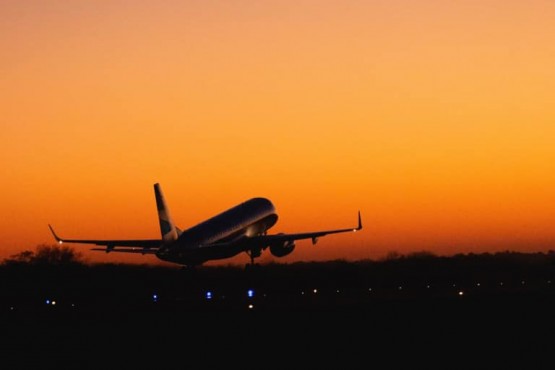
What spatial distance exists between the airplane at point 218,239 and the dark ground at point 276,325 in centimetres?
312

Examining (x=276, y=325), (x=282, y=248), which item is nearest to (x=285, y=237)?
(x=282, y=248)

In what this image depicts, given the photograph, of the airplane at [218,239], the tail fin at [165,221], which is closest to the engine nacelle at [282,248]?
the airplane at [218,239]

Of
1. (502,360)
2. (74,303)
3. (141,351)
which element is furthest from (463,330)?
(74,303)

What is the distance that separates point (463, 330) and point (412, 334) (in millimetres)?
2422

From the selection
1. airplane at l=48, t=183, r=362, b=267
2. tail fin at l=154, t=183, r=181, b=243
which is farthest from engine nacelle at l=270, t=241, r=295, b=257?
tail fin at l=154, t=183, r=181, b=243

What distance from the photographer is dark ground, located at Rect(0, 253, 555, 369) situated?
31344 millimetres

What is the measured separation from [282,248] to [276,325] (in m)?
48.5

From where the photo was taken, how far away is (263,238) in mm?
91562

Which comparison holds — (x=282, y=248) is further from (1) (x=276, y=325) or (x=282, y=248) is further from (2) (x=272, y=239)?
(1) (x=276, y=325)

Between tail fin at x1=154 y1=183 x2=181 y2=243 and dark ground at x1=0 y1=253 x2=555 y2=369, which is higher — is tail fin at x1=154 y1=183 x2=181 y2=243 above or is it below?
above

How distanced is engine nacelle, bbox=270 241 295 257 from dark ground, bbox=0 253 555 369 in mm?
2879

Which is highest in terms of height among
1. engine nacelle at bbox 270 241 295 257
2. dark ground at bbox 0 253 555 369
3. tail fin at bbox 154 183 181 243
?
tail fin at bbox 154 183 181 243

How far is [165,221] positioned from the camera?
287 feet

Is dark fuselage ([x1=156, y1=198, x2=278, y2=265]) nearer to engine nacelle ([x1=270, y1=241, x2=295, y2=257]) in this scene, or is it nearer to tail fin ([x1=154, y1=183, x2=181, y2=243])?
tail fin ([x1=154, y1=183, x2=181, y2=243])
